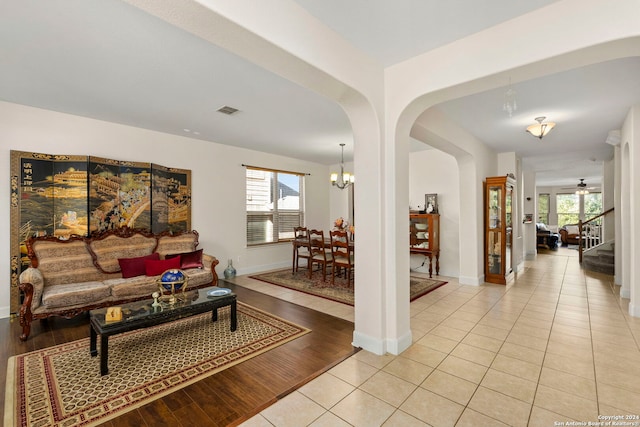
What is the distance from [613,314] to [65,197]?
7.33 metres

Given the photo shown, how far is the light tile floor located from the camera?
1.88 metres

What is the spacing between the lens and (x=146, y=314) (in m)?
2.61

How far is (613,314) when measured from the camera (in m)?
3.68

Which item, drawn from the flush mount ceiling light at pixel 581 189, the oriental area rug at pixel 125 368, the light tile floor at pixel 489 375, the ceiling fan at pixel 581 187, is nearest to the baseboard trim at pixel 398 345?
the light tile floor at pixel 489 375

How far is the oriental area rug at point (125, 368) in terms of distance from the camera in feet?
6.39

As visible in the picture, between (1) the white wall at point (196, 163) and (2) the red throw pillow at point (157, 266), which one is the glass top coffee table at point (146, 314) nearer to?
(2) the red throw pillow at point (157, 266)

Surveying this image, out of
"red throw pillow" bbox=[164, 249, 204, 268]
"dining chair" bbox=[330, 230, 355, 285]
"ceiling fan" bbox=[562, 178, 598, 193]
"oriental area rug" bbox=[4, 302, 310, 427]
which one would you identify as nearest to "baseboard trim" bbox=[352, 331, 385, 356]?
"oriental area rug" bbox=[4, 302, 310, 427]

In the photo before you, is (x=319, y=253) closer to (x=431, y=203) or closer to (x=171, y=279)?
(x=431, y=203)

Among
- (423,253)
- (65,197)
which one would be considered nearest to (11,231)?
(65,197)

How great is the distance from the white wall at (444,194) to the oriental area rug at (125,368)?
12.8 ft

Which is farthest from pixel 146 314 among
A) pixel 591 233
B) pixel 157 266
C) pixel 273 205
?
pixel 591 233

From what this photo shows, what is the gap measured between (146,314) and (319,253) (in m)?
3.51

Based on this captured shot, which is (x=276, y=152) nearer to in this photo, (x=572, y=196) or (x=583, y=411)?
(x=583, y=411)

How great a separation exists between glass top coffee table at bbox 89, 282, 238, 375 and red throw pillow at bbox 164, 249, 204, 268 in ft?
4.17
